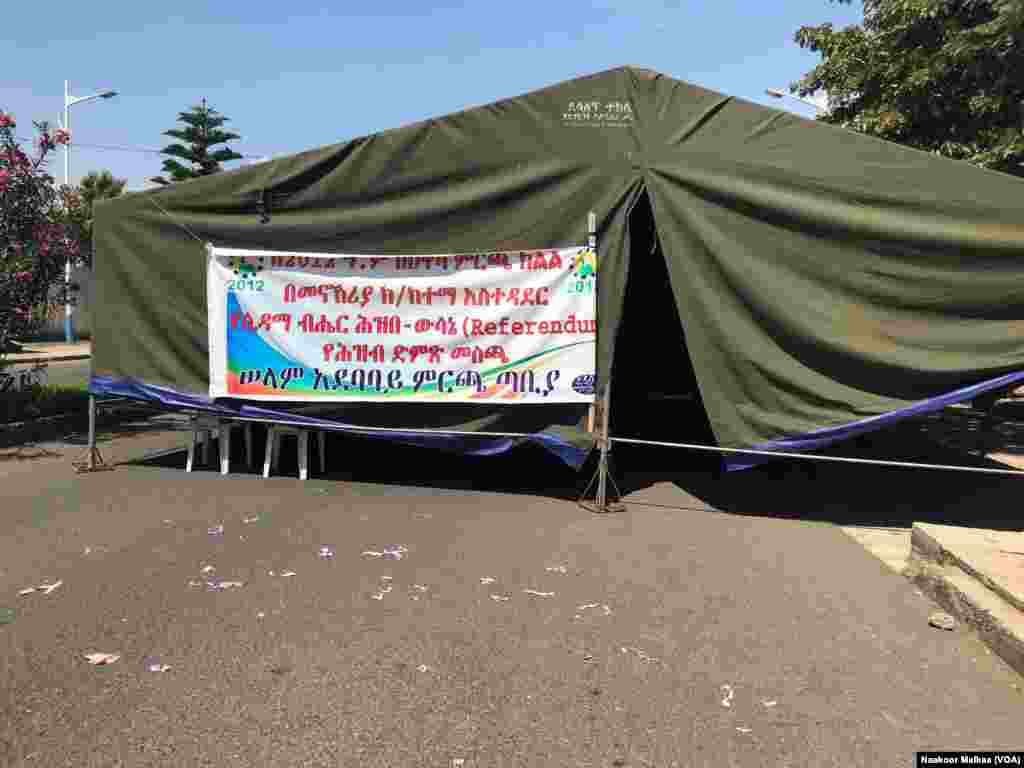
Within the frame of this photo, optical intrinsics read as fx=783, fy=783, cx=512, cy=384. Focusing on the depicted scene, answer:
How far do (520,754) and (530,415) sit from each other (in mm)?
4225

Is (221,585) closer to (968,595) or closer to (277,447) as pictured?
(277,447)

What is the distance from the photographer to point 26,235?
9969 millimetres

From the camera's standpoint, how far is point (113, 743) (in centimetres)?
309

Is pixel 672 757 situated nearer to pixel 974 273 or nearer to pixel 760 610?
pixel 760 610

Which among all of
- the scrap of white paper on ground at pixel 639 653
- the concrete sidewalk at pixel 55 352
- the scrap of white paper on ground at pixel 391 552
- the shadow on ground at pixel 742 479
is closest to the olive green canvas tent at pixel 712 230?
the shadow on ground at pixel 742 479

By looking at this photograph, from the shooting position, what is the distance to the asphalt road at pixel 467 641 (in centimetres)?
319

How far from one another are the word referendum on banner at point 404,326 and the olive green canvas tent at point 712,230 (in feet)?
0.49

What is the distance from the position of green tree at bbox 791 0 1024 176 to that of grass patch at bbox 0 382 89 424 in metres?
11.5

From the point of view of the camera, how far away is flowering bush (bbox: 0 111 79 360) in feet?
32.0

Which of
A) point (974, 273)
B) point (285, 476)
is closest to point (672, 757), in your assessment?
point (974, 273)

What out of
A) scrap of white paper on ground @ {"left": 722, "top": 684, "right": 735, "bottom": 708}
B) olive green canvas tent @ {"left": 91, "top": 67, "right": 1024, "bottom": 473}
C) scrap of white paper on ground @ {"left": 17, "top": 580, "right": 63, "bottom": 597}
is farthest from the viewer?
olive green canvas tent @ {"left": 91, "top": 67, "right": 1024, "bottom": 473}

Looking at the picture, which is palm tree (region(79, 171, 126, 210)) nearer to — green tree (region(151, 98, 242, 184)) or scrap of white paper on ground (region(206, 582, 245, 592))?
green tree (region(151, 98, 242, 184))

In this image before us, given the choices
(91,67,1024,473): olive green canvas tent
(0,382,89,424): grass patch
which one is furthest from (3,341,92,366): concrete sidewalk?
(91,67,1024,473): olive green canvas tent

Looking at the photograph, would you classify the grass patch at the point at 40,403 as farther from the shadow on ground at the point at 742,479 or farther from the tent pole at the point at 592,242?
the tent pole at the point at 592,242
